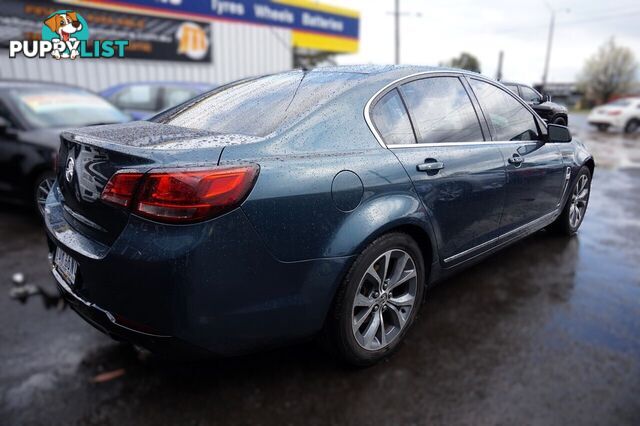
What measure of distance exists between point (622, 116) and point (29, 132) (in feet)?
66.5

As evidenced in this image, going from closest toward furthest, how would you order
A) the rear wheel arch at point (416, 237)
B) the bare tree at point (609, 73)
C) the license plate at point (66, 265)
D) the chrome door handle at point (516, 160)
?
the license plate at point (66, 265)
the rear wheel arch at point (416, 237)
the chrome door handle at point (516, 160)
the bare tree at point (609, 73)

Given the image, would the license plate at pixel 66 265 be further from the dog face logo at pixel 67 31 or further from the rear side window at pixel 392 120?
the dog face logo at pixel 67 31

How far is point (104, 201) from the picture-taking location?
6.01 ft

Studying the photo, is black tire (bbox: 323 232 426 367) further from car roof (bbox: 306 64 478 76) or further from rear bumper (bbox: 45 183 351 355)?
car roof (bbox: 306 64 478 76)

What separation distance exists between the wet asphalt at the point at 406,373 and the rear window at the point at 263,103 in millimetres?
1234

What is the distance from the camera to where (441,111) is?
2713mm

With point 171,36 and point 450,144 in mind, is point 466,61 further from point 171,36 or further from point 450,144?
point 450,144

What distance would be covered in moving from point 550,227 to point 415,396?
9.68 feet

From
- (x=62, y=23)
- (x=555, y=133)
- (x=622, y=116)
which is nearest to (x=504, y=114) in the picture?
(x=555, y=133)

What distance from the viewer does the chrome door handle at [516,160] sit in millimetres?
3045

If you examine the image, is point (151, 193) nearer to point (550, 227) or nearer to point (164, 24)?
point (550, 227)

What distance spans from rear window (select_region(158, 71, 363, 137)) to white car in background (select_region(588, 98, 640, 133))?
19.7m

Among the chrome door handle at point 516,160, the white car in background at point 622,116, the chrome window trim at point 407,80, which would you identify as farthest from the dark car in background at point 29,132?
the white car in background at point 622,116

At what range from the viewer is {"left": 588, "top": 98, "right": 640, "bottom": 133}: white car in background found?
17906 mm
